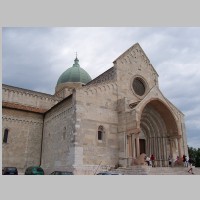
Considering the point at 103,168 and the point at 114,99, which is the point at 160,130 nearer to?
the point at 114,99

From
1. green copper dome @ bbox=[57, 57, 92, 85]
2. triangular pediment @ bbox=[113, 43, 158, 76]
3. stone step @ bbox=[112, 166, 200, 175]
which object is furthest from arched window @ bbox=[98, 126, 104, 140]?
green copper dome @ bbox=[57, 57, 92, 85]

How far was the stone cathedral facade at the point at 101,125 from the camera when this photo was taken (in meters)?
21.8

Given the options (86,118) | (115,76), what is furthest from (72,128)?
(115,76)

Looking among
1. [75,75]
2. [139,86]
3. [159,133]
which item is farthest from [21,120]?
[75,75]

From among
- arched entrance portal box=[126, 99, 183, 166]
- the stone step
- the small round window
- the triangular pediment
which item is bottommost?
the stone step

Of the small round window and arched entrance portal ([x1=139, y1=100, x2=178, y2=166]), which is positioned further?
the small round window

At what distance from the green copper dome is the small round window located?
555 inches

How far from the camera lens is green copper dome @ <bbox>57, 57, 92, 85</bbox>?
41.3 metres

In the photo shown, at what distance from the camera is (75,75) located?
41688 mm

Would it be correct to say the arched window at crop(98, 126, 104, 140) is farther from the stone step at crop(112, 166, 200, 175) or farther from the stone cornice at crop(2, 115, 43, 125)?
the stone cornice at crop(2, 115, 43, 125)

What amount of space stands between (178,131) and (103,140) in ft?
26.6

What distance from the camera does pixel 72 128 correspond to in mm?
21562

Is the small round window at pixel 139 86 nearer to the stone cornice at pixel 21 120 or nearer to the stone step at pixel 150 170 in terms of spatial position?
the stone step at pixel 150 170

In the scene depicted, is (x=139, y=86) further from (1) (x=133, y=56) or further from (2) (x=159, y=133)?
(2) (x=159, y=133)
